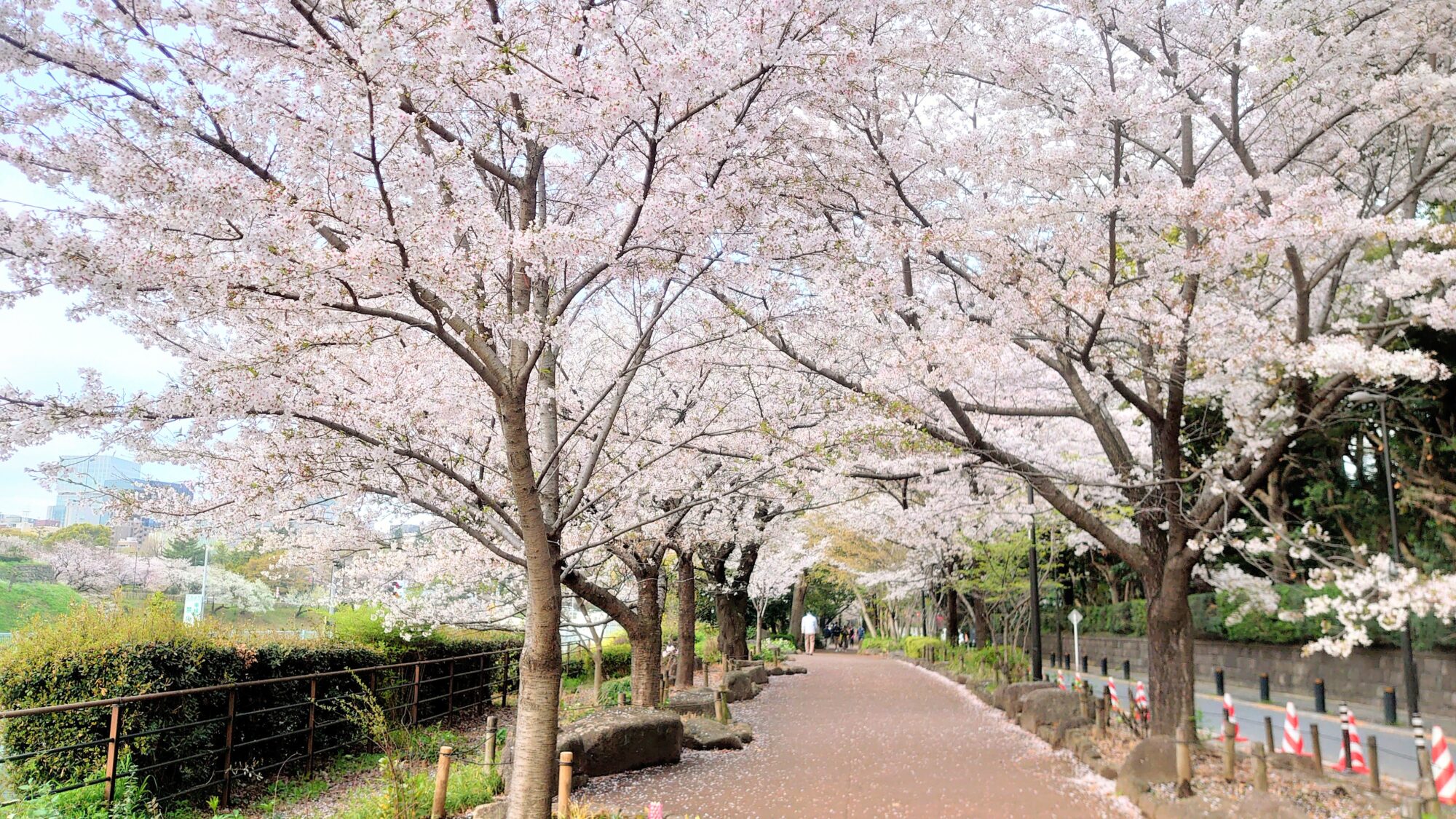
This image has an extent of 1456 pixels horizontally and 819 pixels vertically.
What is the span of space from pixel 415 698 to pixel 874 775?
656 cm

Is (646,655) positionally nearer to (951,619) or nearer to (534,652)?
(534,652)

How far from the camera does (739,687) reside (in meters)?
17.8

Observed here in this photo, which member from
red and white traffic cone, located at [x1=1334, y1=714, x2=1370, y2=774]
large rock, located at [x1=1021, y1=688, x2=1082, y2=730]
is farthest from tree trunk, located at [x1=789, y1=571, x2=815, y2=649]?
red and white traffic cone, located at [x1=1334, y1=714, x2=1370, y2=774]

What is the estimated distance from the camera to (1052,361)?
390 inches

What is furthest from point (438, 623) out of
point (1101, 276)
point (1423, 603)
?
point (1423, 603)

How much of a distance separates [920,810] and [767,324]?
188 inches

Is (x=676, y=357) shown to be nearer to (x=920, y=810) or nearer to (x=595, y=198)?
(x=595, y=198)

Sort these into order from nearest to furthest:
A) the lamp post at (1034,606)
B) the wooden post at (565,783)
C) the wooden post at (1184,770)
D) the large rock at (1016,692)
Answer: the wooden post at (565,783) < the wooden post at (1184,770) < the large rock at (1016,692) < the lamp post at (1034,606)

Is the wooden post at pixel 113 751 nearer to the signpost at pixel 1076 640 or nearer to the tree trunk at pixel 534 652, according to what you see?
the tree trunk at pixel 534 652

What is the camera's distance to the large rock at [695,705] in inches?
550

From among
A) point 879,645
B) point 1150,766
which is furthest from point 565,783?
point 879,645

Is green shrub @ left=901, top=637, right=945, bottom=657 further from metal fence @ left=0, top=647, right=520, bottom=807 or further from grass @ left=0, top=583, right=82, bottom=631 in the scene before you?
grass @ left=0, top=583, right=82, bottom=631

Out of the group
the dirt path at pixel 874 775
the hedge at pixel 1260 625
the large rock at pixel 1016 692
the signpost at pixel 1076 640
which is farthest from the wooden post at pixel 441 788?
the signpost at pixel 1076 640

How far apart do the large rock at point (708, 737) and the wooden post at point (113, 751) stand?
6354 mm
